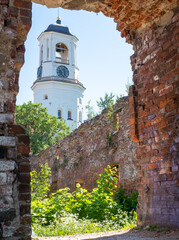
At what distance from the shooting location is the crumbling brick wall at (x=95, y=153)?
9.42 meters

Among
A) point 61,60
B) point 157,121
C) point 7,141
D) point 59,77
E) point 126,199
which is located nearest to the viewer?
point 7,141

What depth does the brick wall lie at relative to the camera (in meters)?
3.11

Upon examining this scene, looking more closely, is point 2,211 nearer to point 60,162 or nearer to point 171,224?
point 171,224

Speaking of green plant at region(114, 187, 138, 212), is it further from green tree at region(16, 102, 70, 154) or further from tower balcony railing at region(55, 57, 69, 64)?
tower balcony railing at region(55, 57, 69, 64)

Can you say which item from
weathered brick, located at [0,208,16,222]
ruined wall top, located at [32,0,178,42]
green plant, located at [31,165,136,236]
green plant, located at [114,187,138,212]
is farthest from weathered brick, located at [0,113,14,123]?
green plant, located at [114,187,138,212]

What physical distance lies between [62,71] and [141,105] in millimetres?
34163

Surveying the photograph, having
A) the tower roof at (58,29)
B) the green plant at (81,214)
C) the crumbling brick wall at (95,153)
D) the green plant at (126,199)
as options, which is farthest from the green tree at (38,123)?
the green plant at (81,214)

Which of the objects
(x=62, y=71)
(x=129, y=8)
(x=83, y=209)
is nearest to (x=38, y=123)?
(x=62, y=71)

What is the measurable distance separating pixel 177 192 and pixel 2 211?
265cm

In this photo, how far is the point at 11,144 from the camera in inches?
130

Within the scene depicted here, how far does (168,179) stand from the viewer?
4.87 meters

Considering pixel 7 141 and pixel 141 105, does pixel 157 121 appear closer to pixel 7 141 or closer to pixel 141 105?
pixel 141 105

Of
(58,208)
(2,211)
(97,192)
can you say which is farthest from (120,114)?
(2,211)

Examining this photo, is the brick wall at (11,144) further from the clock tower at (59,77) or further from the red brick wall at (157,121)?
the clock tower at (59,77)
